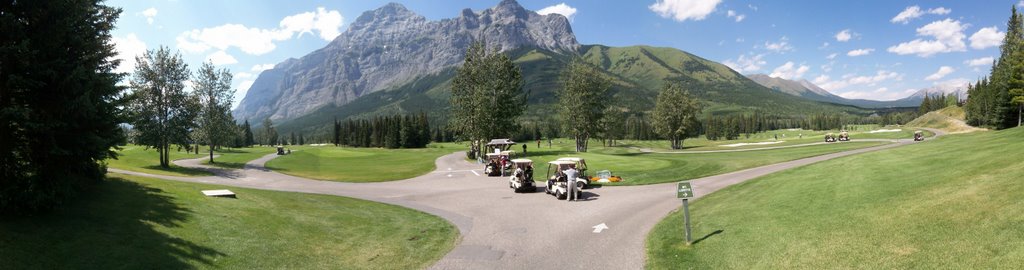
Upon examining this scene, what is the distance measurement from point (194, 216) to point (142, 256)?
4.39m

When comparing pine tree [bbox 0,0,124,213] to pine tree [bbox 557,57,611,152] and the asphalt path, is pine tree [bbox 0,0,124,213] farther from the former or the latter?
pine tree [bbox 557,57,611,152]

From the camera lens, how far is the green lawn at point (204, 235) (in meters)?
9.77

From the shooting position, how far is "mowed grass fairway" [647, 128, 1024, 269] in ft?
25.2

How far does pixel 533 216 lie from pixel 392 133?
109 m

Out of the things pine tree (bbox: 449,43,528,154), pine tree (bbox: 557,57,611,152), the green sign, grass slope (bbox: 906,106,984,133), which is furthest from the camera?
grass slope (bbox: 906,106,984,133)

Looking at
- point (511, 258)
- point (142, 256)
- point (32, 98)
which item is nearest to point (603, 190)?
point (511, 258)

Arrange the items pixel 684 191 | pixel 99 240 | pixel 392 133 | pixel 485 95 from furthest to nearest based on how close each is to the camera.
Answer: pixel 392 133 → pixel 485 95 → pixel 684 191 → pixel 99 240

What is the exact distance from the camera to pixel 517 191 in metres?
28.7

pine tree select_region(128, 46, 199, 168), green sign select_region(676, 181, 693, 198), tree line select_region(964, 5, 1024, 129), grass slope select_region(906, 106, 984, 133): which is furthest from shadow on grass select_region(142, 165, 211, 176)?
grass slope select_region(906, 106, 984, 133)

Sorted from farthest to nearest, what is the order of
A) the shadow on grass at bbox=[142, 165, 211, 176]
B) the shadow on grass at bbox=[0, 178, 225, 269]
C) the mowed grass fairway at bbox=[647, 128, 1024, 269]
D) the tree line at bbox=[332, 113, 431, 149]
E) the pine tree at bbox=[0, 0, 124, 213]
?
the tree line at bbox=[332, 113, 431, 149] < the shadow on grass at bbox=[142, 165, 211, 176] < the pine tree at bbox=[0, 0, 124, 213] < the shadow on grass at bbox=[0, 178, 225, 269] < the mowed grass fairway at bbox=[647, 128, 1024, 269]

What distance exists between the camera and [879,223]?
981cm

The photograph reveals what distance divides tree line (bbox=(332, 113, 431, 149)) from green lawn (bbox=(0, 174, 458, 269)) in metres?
104

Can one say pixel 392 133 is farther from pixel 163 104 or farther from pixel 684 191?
pixel 684 191

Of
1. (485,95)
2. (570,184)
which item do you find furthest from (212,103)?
(570,184)
